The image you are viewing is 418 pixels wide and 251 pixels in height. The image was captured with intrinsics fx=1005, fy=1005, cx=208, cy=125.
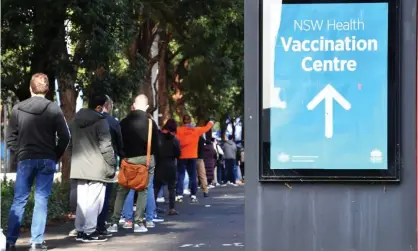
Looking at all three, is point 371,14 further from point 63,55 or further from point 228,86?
point 228,86

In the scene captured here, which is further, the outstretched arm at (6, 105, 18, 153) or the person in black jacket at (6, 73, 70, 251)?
the outstretched arm at (6, 105, 18, 153)

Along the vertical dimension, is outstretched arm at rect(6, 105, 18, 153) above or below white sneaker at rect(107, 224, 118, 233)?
above

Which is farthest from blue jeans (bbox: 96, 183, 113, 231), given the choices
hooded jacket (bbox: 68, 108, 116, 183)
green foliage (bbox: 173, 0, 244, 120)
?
green foliage (bbox: 173, 0, 244, 120)

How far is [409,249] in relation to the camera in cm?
789

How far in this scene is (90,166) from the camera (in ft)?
40.2

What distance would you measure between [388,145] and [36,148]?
169 inches

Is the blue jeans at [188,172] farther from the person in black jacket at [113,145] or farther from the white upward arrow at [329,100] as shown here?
the white upward arrow at [329,100]

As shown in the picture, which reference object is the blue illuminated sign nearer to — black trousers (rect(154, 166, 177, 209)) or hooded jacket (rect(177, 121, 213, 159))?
black trousers (rect(154, 166, 177, 209))

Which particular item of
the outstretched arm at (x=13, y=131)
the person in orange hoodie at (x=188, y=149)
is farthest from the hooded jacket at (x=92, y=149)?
the person in orange hoodie at (x=188, y=149)

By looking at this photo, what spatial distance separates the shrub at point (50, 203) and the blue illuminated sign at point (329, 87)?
6.01 metres

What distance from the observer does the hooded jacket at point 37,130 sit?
10695mm

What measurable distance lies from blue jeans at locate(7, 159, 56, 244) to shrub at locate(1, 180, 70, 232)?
2085 millimetres

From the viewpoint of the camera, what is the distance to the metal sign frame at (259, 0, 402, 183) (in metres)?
7.83

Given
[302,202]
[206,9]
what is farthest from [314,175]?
[206,9]
